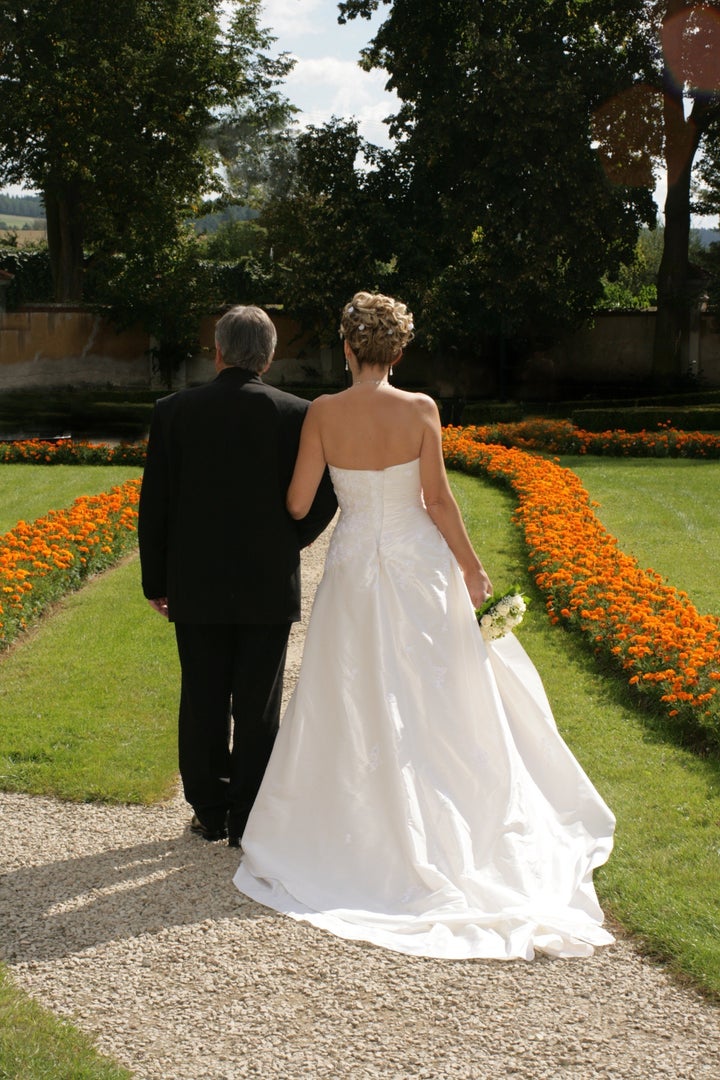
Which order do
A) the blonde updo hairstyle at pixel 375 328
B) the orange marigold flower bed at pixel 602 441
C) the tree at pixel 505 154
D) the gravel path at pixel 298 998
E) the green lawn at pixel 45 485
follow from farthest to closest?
1. the tree at pixel 505 154
2. the orange marigold flower bed at pixel 602 441
3. the green lawn at pixel 45 485
4. the blonde updo hairstyle at pixel 375 328
5. the gravel path at pixel 298 998

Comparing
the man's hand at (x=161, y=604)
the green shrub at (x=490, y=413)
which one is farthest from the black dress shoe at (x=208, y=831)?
the green shrub at (x=490, y=413)

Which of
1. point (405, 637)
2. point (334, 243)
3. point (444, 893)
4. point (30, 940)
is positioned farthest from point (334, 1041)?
point (334, 243)

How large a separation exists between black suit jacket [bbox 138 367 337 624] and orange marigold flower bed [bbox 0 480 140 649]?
3.46m

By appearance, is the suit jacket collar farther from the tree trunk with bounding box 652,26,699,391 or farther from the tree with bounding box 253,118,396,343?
the tree trunk with bounding box 652,26,699,391

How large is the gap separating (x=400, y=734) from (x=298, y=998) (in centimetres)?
103

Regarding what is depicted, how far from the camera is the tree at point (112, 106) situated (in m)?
26.5

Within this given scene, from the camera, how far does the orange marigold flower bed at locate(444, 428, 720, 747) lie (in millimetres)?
5496

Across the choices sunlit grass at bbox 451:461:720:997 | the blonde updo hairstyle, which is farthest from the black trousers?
sunlit grass at bbox 451:461:720:997

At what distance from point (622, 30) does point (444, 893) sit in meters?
26.1

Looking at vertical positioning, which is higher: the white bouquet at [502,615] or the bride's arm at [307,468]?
the bride's arm at [307,468]

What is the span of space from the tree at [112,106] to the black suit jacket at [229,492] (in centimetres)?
2559

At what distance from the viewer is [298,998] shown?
9.91 ft

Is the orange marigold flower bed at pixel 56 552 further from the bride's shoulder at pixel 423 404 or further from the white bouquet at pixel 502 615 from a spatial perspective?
the bride's shoulder at pixel 423 404

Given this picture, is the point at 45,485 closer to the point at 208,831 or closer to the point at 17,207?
the point at 208,831
